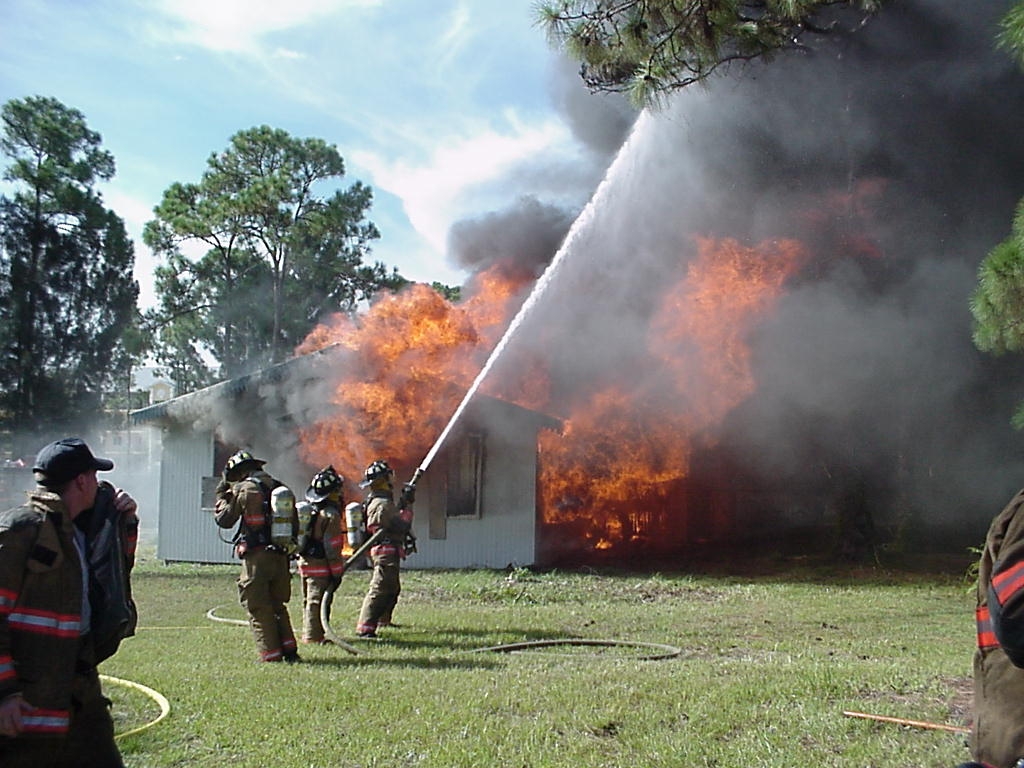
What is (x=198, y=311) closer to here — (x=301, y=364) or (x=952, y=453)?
(x=301, y=364)

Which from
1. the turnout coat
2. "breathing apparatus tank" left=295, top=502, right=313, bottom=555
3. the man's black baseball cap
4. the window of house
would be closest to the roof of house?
the window of house

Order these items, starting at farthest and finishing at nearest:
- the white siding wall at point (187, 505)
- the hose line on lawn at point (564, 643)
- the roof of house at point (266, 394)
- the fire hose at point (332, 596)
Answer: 1. the white siding wall at point (187, 505)
2. the roof of house at point (266, 394)
3. the fire hose at point (332, 596)
4. the hose line on lawn at point (564, 643)

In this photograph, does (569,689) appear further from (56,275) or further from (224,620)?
(56,275)

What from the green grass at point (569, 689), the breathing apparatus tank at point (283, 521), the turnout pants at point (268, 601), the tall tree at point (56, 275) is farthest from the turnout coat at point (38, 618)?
the tall tree at point (56, 275)

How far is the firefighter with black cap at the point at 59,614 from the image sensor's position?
3.18 m

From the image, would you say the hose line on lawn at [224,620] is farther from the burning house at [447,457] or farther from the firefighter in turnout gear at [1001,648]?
the firefighter in turnout gear at [1001,648]

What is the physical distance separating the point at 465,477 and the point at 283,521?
8.92 meters

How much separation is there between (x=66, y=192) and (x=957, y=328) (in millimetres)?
24364

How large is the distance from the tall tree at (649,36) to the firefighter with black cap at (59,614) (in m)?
5.97

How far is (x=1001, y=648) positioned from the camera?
2.41m

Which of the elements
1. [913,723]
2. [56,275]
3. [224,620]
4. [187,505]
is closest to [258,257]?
[56,275]

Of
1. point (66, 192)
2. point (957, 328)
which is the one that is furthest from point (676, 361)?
point (66, 192)

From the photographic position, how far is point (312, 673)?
Result: 7.23 metres

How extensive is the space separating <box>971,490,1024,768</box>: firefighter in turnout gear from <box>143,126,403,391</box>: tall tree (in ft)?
99.2
